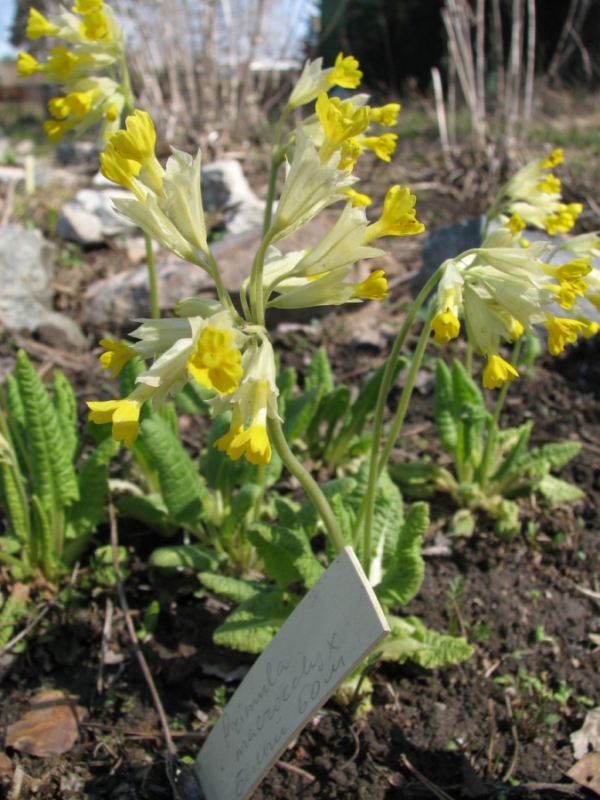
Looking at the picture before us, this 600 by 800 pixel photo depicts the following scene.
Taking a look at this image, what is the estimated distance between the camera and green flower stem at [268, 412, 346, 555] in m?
1.48

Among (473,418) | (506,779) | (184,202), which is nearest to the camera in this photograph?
(184,202)

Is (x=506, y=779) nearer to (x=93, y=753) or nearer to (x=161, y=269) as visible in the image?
(x=93, y=753)

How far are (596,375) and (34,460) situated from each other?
2.71 metres

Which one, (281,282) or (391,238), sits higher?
(281,282)

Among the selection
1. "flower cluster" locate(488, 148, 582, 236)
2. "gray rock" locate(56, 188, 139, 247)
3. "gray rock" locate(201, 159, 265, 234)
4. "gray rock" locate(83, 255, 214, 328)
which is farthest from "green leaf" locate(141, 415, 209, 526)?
"gray rock" locate(56, 188, 139, 247)

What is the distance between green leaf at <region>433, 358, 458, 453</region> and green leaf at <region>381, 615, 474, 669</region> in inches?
35.6

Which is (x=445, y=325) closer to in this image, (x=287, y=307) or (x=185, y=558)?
(x=287, y=307)

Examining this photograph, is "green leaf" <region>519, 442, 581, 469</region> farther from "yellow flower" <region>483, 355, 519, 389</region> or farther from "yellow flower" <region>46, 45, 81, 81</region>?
"yellow flower" <region>46, 45, 81, 81</region>

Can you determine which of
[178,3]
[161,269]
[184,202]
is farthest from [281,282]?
[178,3]

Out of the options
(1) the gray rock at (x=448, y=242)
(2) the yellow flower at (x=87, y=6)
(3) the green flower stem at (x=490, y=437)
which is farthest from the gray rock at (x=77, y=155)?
(3) the green flower stem at (x=490, y=437)

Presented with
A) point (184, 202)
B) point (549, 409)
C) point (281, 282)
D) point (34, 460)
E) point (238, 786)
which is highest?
point (184, 202)

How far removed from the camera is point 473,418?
8.75 feet

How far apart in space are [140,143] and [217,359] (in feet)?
1.55

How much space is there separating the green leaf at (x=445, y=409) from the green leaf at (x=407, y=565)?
0.89m
